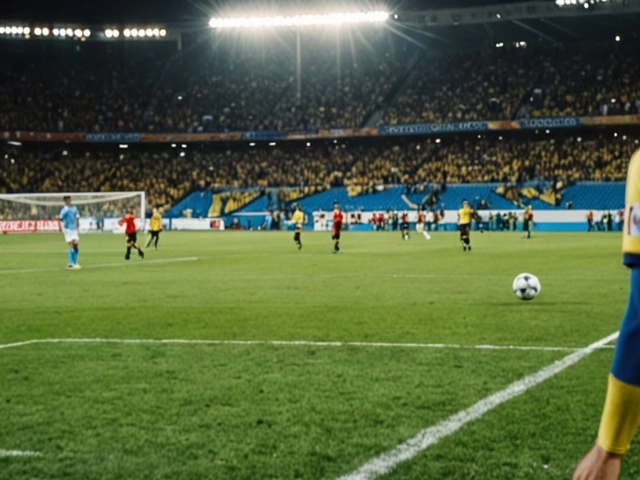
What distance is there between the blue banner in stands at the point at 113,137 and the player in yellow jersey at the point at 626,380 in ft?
244

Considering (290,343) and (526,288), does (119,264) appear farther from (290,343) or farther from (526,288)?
(290,343)

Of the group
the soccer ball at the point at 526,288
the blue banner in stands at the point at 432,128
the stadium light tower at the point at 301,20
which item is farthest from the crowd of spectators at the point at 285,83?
the soccer ball at the point at 526,288

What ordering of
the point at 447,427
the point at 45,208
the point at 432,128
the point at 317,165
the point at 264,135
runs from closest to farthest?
the point at 447,427
the point at 45,208
the point at 432,128
the point at 264,135
the point at 317,165

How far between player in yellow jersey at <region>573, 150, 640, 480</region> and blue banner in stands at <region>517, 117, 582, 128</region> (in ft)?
210

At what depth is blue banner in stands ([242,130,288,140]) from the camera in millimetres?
71625

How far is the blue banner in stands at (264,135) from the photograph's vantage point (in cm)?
7162

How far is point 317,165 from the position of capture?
73062 mm

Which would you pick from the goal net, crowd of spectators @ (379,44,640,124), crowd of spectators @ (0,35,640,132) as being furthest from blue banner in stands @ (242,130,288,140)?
the goal net

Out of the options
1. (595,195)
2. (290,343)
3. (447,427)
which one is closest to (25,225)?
(595,195)

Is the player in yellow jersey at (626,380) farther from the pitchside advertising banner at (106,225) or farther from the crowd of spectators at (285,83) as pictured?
the crowd of spectators at (285,83)

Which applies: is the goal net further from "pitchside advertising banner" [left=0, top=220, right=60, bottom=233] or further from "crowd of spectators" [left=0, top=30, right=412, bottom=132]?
"crowd of spectators" [left=0, top=30, right=412, bottom=132]

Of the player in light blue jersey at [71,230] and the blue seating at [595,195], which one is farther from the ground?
the blue seating at [595,195]

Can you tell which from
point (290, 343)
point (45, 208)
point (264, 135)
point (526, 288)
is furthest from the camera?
point (264, 135)

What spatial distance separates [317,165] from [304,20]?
1204 centimetres
